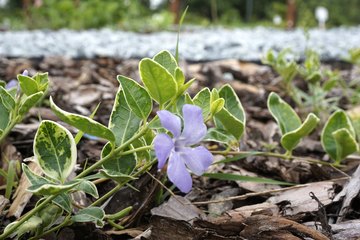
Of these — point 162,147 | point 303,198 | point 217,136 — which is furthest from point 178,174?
point 303,198

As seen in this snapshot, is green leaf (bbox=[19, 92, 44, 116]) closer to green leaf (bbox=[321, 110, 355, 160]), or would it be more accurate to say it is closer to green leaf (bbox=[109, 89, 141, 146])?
green leaf (bbox=[109, 89, 141, 146])

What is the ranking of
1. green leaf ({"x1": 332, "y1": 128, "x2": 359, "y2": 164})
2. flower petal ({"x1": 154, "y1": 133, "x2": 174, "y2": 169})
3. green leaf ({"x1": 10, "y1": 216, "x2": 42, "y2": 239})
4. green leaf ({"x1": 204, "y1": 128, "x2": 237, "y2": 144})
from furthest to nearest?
green leaf ({"x1": 332, "y1": 128, "x2": 359, "y2": 164}) → green leaf ({"x1": 204, "y1": 128, "x2": 237, "y2": 144}) → green leaf ({"x1": 10, "y1": 216, "x2": 42, "y2": 239}) → flower petal ({"x1": 154, "y1": 133, "x2": 174, "y2": 169})

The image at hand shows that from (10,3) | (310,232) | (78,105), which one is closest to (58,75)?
(78,105)

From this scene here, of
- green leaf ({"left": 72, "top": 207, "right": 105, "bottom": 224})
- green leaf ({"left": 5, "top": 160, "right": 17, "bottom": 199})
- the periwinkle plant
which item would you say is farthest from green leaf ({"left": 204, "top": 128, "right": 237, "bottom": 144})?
green leaf ({"left": 5, "top": 160, "right": 17, "bottom": 199})

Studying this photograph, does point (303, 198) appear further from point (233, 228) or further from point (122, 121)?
point (122, 121)

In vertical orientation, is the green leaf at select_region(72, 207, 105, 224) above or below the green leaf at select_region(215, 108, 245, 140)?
below

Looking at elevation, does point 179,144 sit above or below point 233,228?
above

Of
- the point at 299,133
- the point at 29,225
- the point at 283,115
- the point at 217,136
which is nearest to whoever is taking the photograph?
the point at 29,225
